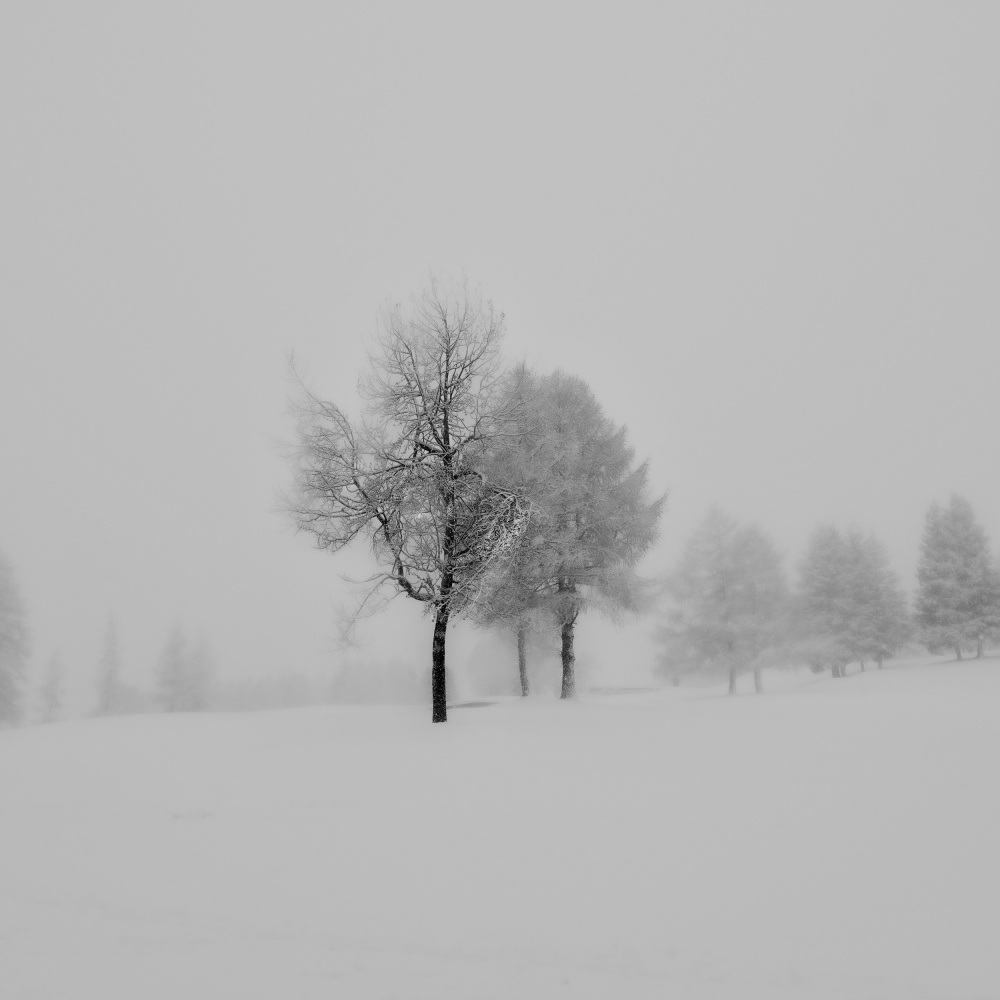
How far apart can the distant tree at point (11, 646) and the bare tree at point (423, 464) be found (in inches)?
985

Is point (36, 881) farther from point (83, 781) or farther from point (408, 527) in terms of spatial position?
point (408, 527)

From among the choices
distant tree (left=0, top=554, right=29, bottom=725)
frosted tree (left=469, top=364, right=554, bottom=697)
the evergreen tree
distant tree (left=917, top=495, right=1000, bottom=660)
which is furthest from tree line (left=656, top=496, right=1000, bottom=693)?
the evergreen tree

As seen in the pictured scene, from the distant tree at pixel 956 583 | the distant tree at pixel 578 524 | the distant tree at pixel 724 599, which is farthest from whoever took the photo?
the distant tree at pixel 724 599

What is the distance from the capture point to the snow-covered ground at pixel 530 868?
4742 mm

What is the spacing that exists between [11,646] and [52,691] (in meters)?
15.7

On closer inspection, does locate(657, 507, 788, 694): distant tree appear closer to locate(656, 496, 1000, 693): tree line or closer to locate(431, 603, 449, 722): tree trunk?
locate(656, 496, 1000, 693): tree line

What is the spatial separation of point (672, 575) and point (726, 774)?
21.6 metres

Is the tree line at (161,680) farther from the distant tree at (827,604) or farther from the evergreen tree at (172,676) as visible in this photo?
the distant tree at (827,604)

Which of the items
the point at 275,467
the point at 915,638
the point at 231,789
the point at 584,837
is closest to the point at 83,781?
the point at 231,789

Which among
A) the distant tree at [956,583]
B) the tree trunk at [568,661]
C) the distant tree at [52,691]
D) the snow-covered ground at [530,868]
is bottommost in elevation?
the distant tree at [52,691]

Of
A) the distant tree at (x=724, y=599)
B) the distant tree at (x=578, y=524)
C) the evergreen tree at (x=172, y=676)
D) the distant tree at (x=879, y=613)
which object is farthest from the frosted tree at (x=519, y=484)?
the evergreen tree at (x=172, y=676)

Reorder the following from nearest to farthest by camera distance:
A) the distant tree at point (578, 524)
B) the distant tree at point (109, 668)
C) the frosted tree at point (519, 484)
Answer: the frosted tree at point (519, 484)
the distant tree at point (578, 524)
the distant tree at point (109, 668)

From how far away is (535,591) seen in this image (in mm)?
17078

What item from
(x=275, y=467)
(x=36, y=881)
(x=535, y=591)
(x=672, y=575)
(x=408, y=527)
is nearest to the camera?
(x=36, y=881)
